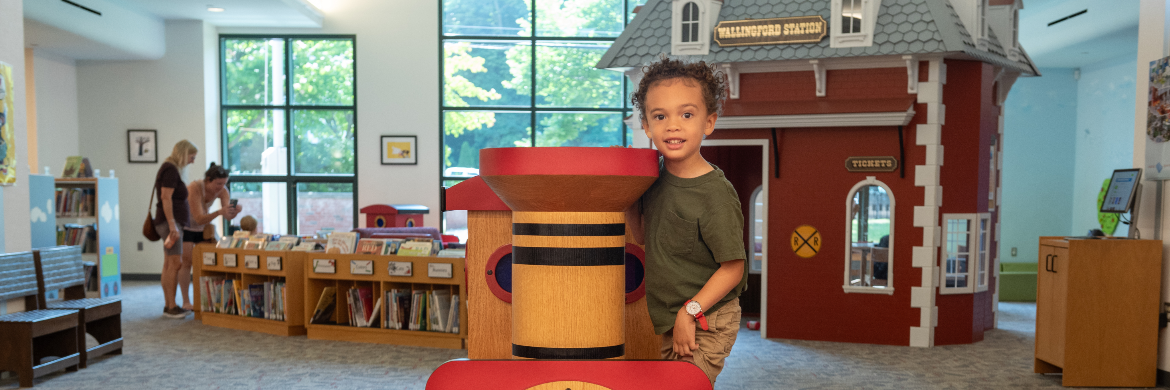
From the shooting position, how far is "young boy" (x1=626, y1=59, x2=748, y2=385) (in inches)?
70.6

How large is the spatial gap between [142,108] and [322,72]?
233 cm

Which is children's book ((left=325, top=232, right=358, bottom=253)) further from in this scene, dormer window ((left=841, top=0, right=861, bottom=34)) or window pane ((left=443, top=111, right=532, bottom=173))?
window pane ((left=443, top=111, right=532, bottom=173))

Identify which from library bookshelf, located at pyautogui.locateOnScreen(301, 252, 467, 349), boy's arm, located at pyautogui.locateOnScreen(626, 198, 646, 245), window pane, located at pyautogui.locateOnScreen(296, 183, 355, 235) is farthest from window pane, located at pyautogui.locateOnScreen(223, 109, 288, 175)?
boy's arm, located at pyautogui.locateOnScreen(626, 198, 646, 245)

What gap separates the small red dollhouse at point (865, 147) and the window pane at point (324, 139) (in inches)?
212

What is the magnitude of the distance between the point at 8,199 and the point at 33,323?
3.45 ft

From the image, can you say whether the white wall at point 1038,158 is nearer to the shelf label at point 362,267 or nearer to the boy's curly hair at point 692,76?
the shelf label at point 362,267

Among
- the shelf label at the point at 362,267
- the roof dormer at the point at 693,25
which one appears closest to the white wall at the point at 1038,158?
the roof dormer at the point at 693,25

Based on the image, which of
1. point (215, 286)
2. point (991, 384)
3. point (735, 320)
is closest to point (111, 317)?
point (215, 286)

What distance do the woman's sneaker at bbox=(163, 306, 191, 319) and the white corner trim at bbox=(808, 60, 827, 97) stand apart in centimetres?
584

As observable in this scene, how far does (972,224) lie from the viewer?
5805 mm

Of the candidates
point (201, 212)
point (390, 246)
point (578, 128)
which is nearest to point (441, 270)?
point (390, 246)

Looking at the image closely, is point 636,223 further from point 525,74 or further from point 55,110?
point 55,110

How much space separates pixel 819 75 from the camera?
5656mm

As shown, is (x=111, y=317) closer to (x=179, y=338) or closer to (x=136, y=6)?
(x=179, y=338)
